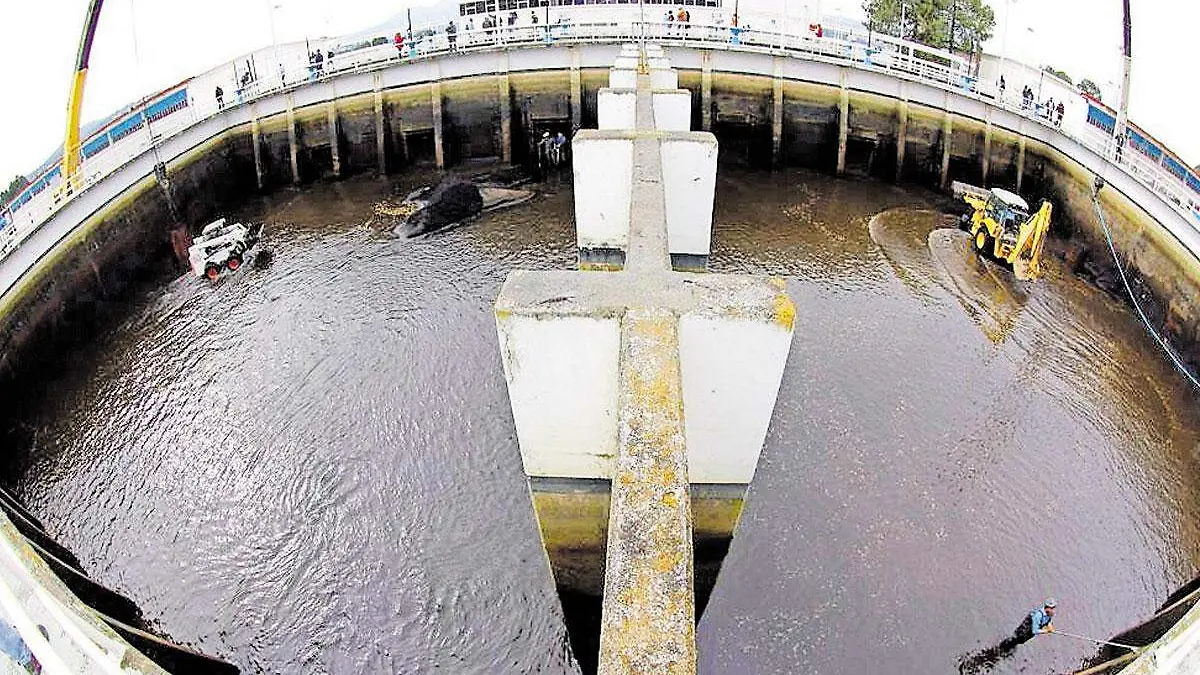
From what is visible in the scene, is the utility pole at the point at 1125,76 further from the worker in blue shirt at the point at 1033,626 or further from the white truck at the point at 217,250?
the white truck at the point at 217,250

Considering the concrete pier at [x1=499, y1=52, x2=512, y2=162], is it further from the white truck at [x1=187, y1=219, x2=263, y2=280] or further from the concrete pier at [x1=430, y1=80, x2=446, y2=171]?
the white truck at [x1=187, y1=219, x2=263, y2=280]

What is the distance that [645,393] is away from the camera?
820 cm

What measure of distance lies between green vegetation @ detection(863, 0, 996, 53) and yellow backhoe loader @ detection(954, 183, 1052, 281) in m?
11.2

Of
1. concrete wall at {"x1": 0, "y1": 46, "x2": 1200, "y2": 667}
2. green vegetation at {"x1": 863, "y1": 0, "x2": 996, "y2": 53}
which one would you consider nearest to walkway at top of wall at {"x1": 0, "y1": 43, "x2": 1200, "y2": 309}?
concrete wall at {"x1": 0, "y1": 46, "x2": 1200, "y2": 667}

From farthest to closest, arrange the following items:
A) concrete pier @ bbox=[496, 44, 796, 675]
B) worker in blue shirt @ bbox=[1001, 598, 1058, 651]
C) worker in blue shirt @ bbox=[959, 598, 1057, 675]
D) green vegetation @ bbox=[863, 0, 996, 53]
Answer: green vegetation @ bbox=[863, 0, 996, 53] → worker in blue shirt @ bbox=[1001, 598, 1058, 651] → worker in blue shirt @ bbox=[959, 598, 1057, 675] → concrete pier @ bbox=[496, 44, 796, 675]

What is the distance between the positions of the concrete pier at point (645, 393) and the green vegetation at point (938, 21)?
24.2 meters

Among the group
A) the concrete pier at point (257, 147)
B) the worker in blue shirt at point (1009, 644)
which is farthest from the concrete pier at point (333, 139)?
the worker in blue shirt at point (1009, 644)

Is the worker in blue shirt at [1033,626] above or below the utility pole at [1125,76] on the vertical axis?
below

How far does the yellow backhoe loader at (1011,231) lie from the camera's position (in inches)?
765

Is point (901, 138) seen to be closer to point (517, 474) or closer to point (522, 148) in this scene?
point (522, 148)

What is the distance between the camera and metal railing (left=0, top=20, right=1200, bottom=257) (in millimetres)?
22266

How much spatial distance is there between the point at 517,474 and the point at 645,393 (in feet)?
20.6

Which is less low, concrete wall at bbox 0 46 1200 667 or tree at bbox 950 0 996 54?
tree at bbox 950 0 996 54

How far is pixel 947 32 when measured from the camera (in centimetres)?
3002
